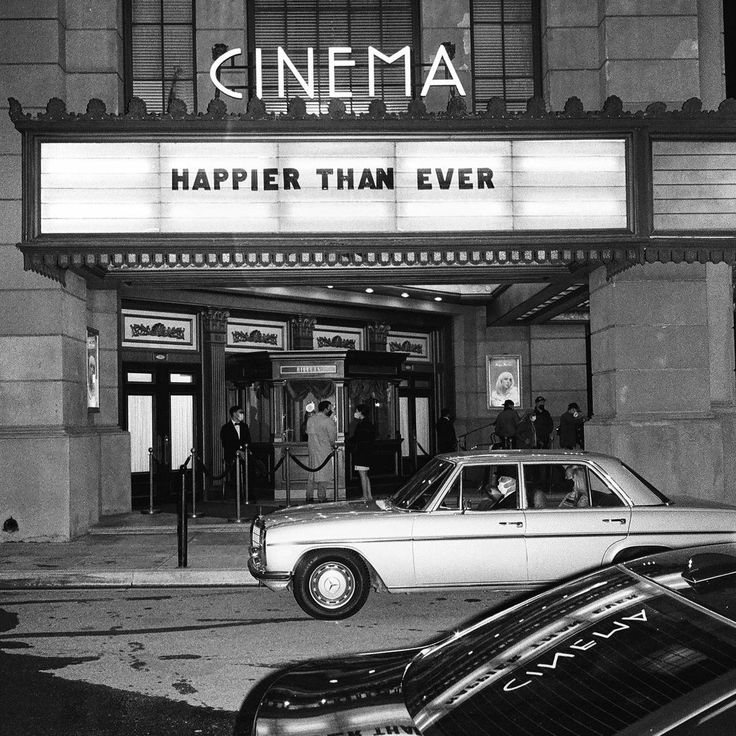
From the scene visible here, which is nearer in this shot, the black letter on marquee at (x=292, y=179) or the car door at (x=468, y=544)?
the car door at (x=468, y=544)

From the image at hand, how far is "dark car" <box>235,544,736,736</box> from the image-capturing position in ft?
7.62

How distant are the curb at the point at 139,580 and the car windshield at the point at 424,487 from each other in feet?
8.86

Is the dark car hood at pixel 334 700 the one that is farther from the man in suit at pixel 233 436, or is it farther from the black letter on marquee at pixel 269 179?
the man in suit at pixel 233 436

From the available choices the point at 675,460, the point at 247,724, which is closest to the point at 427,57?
the point at 675,460

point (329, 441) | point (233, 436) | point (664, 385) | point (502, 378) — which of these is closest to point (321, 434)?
point (329, 441)

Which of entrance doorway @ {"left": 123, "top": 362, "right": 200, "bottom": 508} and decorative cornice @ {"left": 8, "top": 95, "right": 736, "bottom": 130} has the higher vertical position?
decorative cornice @ {"left": 8, "top": 95, "right": 736, "bottom": 130}

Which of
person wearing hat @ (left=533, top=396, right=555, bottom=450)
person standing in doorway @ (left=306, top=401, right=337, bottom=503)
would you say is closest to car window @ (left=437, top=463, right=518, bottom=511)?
A: person standing in doorway @ (left=306, top=401, right=337, bottom=503)

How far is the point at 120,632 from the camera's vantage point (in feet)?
26.4

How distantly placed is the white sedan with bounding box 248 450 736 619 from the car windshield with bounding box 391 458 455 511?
18mm

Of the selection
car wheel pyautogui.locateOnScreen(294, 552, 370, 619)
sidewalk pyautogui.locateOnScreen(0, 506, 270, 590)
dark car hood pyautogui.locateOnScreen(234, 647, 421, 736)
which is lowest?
sidewalk pyautogui.locateOnScreen(0, 506, 270, 590)

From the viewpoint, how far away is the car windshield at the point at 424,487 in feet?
28.2

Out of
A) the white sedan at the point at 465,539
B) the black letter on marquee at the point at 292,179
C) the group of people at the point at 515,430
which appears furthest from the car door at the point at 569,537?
the group of people at the point at 515,430

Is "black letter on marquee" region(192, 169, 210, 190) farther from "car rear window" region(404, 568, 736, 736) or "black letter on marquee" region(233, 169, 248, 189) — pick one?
"car rear window" region(404, 568, 736, 736)

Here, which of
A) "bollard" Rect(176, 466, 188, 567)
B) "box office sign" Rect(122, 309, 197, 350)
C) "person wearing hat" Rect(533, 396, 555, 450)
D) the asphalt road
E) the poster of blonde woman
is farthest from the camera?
the poster of blonde woman
